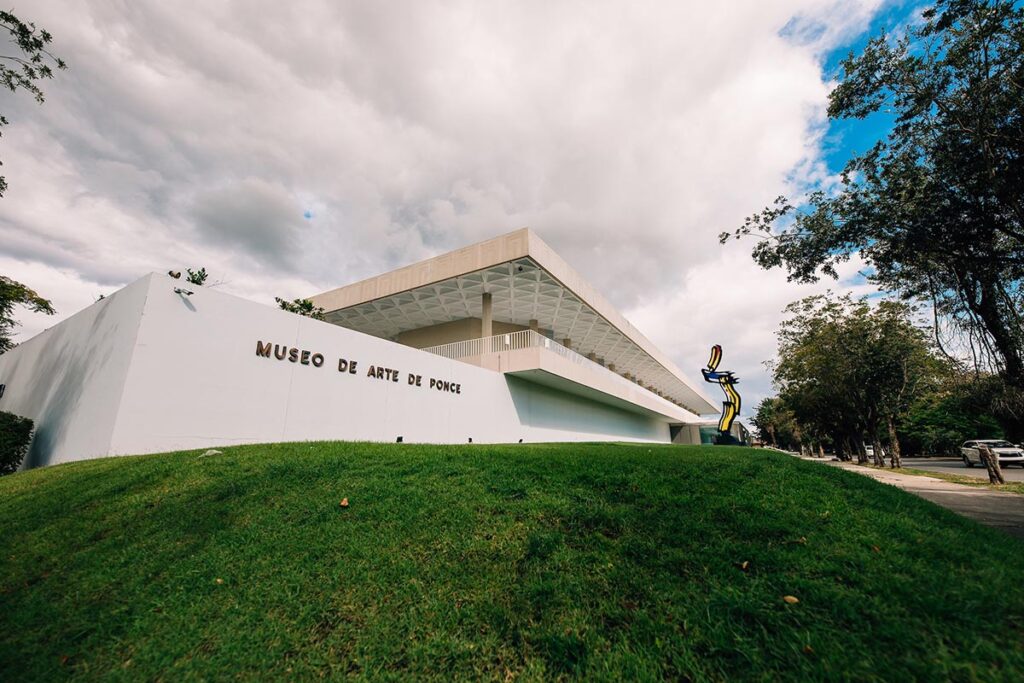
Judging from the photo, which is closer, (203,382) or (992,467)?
(203,382)

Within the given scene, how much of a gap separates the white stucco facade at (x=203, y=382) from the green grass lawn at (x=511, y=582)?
108 inches

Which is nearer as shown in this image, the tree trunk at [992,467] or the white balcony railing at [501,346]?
the tree trunk at [992,467]

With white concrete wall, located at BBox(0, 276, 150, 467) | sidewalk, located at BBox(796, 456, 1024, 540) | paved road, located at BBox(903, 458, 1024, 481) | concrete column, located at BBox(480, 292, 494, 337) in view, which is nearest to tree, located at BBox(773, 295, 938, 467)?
paved road, located at BBox(903, 458, 1024, 481)

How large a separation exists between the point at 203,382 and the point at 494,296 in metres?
13.2

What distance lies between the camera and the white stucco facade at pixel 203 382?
7621mm

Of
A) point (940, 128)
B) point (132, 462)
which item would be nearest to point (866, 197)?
point (940, 128)

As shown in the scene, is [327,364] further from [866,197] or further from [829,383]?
[829,383]

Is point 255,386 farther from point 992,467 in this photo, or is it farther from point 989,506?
point 992,467

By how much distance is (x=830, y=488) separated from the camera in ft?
15.8

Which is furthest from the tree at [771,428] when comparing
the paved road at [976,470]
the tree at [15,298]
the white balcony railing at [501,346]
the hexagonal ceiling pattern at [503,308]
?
the tree at [15,298]

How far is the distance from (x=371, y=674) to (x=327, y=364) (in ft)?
29.8

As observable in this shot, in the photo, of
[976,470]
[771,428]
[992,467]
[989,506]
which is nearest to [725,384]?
[976,470]

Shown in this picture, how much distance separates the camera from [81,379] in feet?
30.0

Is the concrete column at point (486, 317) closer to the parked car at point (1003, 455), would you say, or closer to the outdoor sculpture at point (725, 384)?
the outdoor sculpture at point (725, 384)
